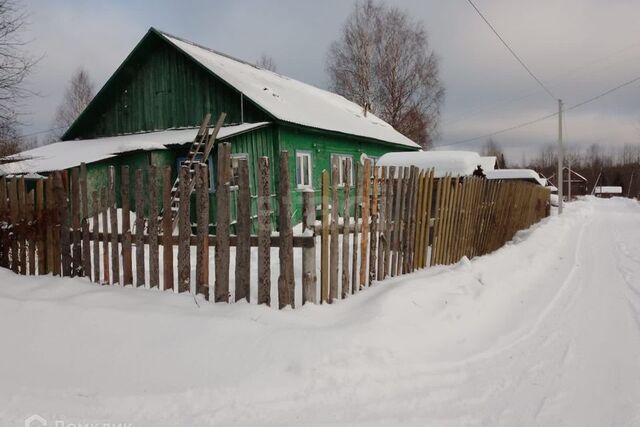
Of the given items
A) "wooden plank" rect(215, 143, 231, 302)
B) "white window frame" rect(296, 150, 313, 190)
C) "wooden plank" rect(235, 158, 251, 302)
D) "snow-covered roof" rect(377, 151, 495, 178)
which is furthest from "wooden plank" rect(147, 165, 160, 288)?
"white window frame" rect(296, 150, 313, 190)

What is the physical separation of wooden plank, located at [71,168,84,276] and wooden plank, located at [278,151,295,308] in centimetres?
257

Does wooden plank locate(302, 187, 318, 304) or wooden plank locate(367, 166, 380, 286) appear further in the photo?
wooden plank locate(367, 166, 380, 286)

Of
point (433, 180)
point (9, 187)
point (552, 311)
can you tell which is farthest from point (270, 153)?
point (552, 311)

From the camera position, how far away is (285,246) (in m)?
4.13

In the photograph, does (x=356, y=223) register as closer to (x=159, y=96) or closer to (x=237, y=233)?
(x=237, y=233)

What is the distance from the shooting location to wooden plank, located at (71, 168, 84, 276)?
5027 mm

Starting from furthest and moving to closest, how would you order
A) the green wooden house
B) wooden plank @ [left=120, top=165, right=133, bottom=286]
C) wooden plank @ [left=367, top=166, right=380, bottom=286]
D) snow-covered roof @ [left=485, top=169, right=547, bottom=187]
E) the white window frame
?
snow-covered roof @ [left=485, top=169, right=547, bottom=187], the white window frame, the green wooden house, wooden plank @ [left=367, top=166, right=380, bottom=286], wooden plank @ [left=120, top=165, right=133, bottom=286]

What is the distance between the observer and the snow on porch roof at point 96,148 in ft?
40.1

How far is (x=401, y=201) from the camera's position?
5.66 m

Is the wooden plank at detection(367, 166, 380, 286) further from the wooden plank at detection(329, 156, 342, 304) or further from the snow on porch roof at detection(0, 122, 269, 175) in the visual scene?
the snow on porch roof at detection(0, 122, 269, 175)

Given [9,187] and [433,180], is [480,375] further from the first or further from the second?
[9,187]

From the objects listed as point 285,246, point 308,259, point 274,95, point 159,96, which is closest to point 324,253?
point 308,259

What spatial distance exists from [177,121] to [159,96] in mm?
1139

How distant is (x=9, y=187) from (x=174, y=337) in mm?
3425
